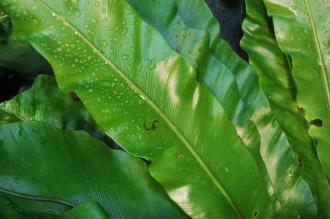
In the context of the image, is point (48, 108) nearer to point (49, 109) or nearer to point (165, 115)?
point (49, 109)

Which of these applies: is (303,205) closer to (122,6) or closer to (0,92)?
(122,6)

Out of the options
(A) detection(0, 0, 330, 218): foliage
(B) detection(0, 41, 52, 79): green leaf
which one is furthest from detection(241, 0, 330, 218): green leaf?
(B) detection(0, 41, 52, 79): green leaf

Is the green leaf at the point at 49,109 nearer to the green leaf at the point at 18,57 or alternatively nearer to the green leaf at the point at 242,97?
the green leaf at the point at 18,57

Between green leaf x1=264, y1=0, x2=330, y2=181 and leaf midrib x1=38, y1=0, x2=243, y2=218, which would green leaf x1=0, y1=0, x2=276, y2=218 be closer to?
leaf midrib x1=38, y1=0, x2=243, y2=218

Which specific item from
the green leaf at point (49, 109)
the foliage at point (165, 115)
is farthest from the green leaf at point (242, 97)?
the green leaf at point (49, 109)

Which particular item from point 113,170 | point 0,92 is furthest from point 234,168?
point 0,92

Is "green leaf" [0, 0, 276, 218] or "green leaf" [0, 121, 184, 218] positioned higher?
"green leaf" [0, 0, 276, 218]
